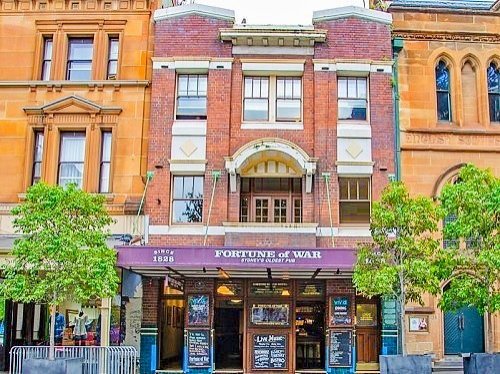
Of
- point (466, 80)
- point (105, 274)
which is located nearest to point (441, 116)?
point (466, 80)

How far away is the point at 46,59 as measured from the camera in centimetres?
2253

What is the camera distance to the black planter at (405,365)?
14.6m

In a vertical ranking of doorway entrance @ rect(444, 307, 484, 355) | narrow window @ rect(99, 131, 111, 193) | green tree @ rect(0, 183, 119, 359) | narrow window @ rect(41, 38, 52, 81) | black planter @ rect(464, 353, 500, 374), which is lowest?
black planter @ rect(464, 353, 500, 374)

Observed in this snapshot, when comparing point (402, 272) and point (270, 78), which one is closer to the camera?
point (402, 272)

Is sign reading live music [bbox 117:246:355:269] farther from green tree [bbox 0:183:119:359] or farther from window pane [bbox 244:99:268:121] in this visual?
window pane [bbox 244:99:268:121]

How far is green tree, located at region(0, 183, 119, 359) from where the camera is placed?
15.9 metres

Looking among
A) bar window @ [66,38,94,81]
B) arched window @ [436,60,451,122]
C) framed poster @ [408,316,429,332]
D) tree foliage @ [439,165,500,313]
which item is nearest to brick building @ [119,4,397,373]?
framed poster @ [408,316,429,332]

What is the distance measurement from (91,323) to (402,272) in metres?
10.6

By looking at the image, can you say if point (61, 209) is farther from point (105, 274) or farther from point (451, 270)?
point (451, 270)

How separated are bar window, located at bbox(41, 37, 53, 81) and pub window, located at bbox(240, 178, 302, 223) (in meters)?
7.32

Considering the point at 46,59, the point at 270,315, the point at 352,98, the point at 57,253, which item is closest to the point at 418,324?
the point at 270,315

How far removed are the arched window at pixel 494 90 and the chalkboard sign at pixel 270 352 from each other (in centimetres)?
991

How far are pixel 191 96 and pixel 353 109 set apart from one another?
5.19 metres

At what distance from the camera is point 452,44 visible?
73.6 ft
